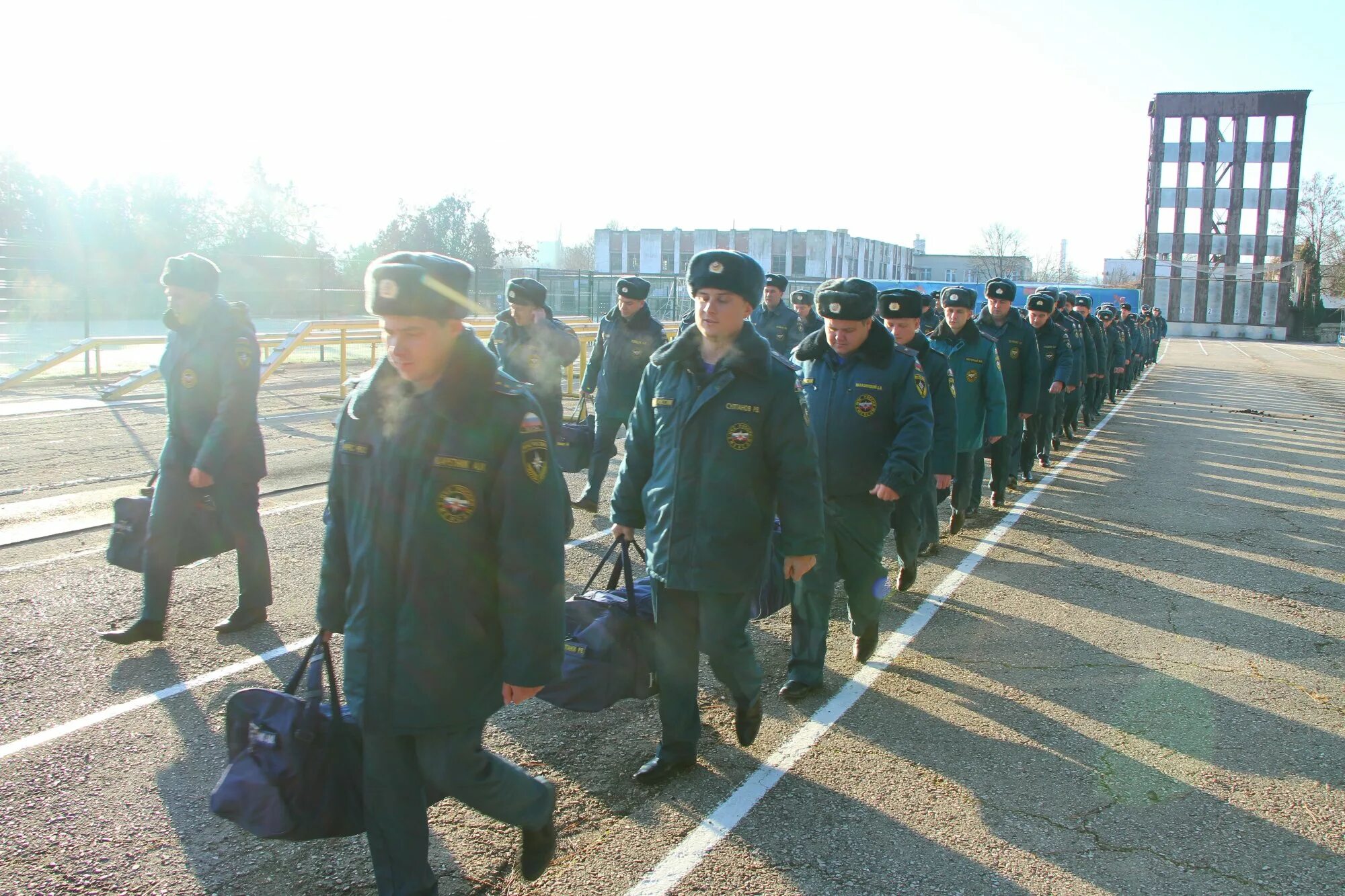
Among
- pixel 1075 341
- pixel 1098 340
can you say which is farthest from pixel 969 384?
pixel 1098 340

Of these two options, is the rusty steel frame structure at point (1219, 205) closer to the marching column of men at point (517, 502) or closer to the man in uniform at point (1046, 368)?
the man in uniform at point (1046, 368)

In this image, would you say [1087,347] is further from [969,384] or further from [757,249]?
[757,249]

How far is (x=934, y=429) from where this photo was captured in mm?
5875

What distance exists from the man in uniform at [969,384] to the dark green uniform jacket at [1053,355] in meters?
3.62

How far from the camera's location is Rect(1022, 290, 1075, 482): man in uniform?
10984mm

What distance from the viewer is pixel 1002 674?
5.31m

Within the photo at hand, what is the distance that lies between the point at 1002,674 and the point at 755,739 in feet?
5.38

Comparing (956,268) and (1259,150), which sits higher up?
(1259,150)

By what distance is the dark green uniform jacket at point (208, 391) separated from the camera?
5.20 meters

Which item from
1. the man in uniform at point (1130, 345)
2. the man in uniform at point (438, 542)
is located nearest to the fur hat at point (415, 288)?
the man in uniform at point (438, 542)

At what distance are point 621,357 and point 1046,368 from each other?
5698 millimetres

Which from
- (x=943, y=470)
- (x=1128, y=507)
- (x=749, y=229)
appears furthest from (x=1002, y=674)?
(x=749, y=229)

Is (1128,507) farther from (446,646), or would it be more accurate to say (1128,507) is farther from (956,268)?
(956,268)

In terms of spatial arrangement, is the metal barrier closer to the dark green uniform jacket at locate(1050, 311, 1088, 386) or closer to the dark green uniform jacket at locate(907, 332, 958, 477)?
the dark green uniform jacket at locate(1050, 311, 1088, 386)
